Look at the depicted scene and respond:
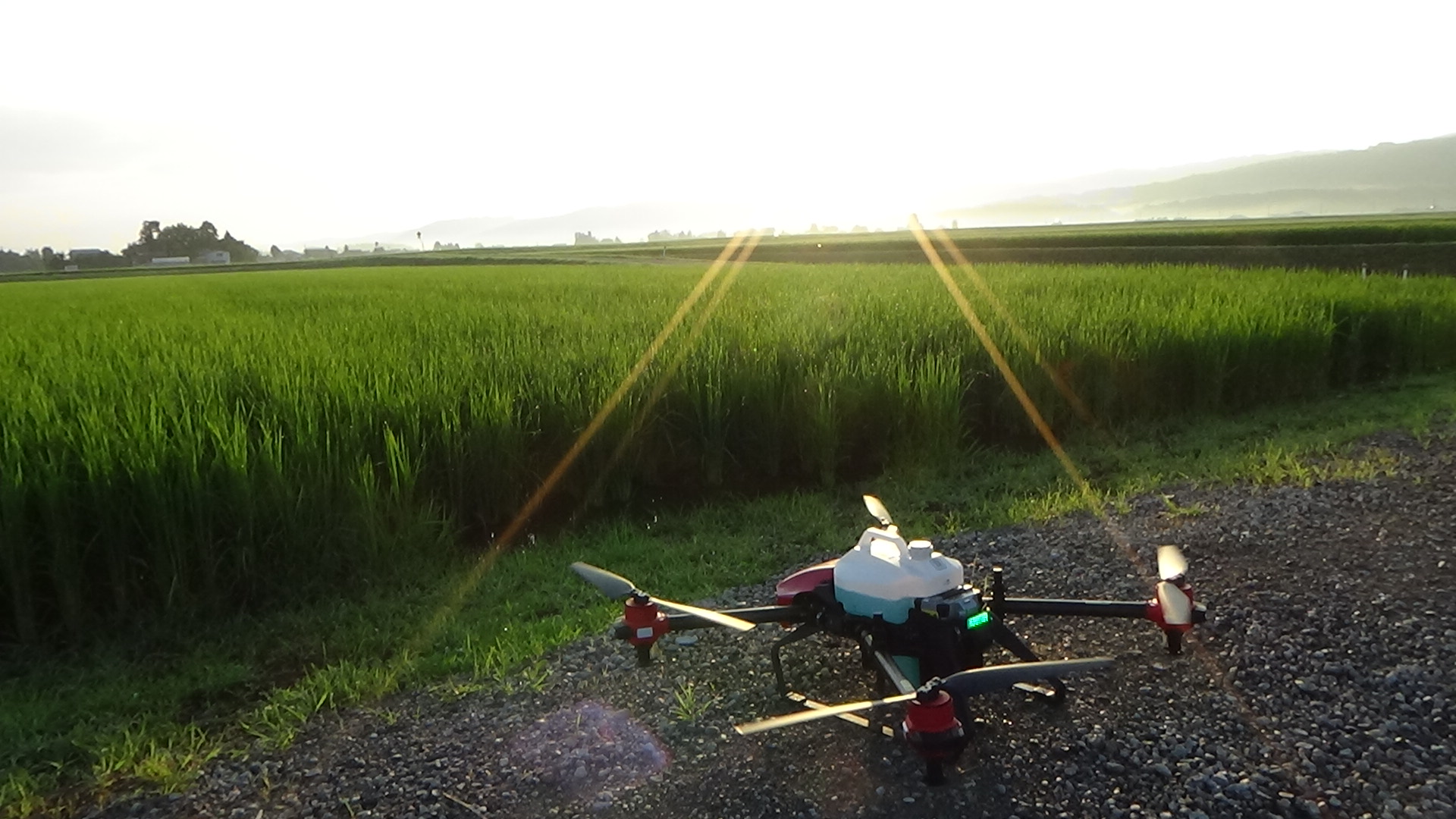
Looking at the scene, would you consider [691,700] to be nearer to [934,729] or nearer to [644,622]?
[644,622]

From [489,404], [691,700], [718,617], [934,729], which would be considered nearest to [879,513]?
[718,617]

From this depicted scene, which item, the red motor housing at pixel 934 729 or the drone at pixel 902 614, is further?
the drone at pixel 902 614

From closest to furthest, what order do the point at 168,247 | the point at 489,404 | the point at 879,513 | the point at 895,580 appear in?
the point at 895,580 < the point at 879,513 < the point at 489,404 < the point at 168,247

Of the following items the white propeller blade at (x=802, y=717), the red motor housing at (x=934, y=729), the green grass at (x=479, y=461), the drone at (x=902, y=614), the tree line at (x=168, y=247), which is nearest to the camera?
the white propeller blade at (x=802, y=717)

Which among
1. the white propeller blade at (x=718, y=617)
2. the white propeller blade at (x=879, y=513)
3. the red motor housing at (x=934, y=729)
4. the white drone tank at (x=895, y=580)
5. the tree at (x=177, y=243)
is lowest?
the red motor housing at (x=934, y=729)

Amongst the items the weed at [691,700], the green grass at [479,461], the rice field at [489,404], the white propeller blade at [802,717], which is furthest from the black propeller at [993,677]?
the rice field at [489,404]

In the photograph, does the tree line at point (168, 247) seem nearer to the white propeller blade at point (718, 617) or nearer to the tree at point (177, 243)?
the tree at point (177, 243)

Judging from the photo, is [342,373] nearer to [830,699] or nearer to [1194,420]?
[830,699]

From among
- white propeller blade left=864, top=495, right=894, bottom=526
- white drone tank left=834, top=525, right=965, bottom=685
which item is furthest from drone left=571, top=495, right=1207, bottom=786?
white propeller blade left=864, top=495, right=894, bottom=526
